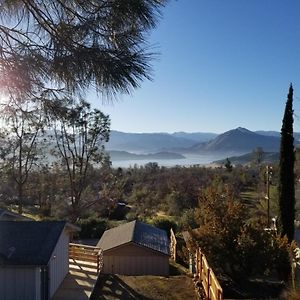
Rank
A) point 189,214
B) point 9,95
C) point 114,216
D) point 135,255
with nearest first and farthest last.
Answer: point 9,95, point 135,255, point 189,214, point 114,216

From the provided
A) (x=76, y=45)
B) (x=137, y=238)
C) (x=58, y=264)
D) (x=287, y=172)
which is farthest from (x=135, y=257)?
(x=76, y=45)

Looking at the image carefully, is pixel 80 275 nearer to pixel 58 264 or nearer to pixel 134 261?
pixel 58 264

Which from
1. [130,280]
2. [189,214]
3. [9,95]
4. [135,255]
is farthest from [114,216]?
[9,95]

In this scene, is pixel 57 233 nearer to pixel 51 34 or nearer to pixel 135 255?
pixel 135 255

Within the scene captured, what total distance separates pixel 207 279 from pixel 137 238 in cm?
561

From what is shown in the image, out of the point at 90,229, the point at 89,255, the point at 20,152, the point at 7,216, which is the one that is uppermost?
the point at 20,152

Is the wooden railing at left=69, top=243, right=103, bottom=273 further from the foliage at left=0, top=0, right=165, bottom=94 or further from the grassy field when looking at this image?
the foliage at left=0, top=0, right=165, bottom=94

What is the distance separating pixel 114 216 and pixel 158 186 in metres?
11.1

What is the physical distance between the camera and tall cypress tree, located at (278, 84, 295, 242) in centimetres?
1723

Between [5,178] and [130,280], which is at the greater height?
[5,178]

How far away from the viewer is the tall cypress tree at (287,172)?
1723 cm

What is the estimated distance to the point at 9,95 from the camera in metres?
4.92

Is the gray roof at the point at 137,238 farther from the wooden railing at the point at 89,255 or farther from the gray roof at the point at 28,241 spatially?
the gray roof at the point at 28,241

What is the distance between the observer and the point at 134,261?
1520 centimetres
